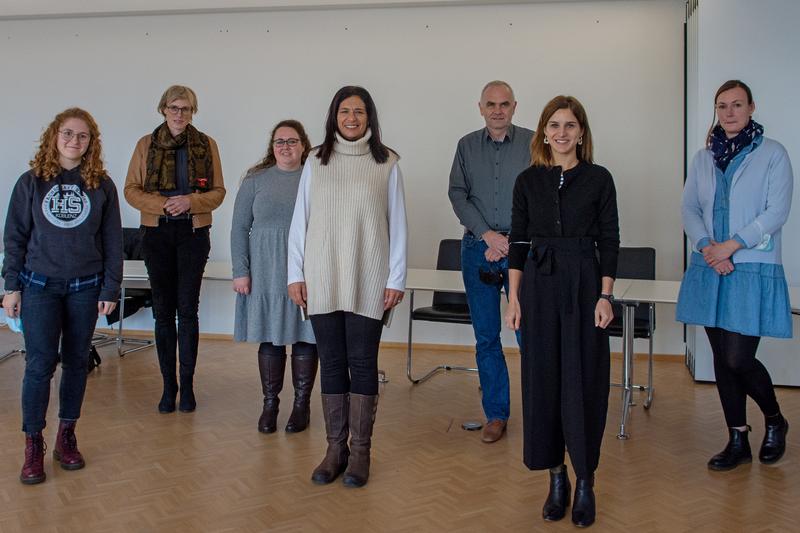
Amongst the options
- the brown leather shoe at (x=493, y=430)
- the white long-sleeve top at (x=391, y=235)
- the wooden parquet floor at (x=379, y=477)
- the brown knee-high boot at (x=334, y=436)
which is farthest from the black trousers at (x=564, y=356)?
the brown leather shoe at (x=493, y=430)

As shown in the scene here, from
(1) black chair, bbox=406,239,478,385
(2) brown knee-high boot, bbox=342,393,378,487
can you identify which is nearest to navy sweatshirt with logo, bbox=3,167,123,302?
(2) brown knee-high boot, bbox=342,393,378,487

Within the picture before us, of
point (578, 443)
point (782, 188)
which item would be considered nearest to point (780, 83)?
point (782, 188)

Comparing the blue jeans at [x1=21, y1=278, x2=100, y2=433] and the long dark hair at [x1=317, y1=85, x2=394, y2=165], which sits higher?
the long dark hair at [x1=317, y1=85, x2=394, y2=165]

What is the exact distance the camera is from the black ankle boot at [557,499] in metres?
3.00

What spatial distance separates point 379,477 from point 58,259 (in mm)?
1626

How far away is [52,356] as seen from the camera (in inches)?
133

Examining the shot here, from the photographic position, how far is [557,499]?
302 cm

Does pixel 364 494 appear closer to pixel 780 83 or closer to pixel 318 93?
pixel 780 83

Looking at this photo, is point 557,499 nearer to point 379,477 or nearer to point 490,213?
point 379,477

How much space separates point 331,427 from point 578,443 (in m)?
1.08

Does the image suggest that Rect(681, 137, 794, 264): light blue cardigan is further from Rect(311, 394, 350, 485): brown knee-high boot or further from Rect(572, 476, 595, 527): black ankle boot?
Rect(311, 394, 350, 485): brown knee-high boot

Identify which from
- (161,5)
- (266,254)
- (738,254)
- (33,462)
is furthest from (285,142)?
(161,5)

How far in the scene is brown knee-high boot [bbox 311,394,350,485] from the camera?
3.38 m

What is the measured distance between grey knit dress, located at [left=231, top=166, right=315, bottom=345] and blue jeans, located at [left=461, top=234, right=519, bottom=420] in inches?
33.3
